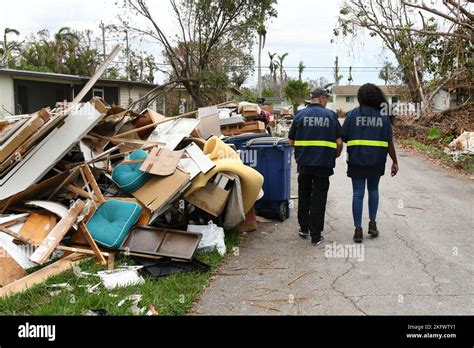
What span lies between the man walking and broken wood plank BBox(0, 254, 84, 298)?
2727 mm

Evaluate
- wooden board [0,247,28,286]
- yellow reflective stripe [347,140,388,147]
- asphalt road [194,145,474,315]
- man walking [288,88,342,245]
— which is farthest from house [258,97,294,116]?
wooden board [0,247,28,286]

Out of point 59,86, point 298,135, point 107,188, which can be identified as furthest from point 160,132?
point 59,86

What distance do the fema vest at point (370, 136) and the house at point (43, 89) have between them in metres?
16.2

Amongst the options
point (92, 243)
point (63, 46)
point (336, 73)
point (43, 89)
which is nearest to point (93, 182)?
point (92, 243)

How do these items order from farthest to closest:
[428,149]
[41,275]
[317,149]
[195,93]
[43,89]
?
[43,89], [195,93], [428,149], [317,149], [41,275]

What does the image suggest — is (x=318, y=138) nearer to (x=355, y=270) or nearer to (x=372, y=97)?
(x=372, y=97)

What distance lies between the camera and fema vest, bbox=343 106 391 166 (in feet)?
18.8

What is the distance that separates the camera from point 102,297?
13.3ft

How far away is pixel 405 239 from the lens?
19.7 feet

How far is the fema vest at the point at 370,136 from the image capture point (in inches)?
225

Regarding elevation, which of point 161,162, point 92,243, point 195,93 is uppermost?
point 195,93

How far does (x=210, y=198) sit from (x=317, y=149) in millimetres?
1406
